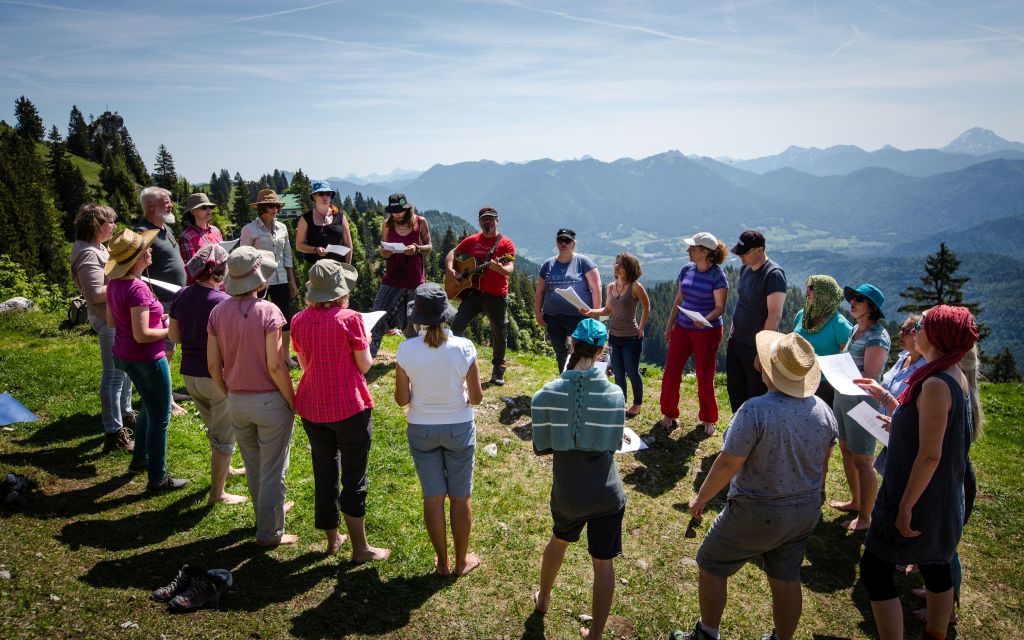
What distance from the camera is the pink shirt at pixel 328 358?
176 inches

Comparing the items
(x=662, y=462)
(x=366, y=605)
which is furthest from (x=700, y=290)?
(x=366, y=605)

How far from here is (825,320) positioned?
6.38 metres

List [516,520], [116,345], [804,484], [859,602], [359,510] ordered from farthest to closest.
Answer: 1. [516,520]
2. [116,345]
3. [859,602]
4. [359,510]
5. [804,484]

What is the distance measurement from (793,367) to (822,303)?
3.27m

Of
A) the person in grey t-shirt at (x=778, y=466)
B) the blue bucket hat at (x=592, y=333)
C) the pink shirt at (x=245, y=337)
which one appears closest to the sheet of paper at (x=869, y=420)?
the person in grey t-shirt at (x=778, y=466)

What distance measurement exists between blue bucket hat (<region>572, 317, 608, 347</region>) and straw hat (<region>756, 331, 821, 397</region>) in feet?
3.66

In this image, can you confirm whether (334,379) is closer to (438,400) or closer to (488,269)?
(438,400)

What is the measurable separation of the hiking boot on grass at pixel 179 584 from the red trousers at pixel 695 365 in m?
5.95

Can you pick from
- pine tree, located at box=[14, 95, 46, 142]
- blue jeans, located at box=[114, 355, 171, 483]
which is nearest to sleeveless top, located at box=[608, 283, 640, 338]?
blue jeans, located at box=[114, 355, 171, 483]

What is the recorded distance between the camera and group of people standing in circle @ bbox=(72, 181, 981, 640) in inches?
148

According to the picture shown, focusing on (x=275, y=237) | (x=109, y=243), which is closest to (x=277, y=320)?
(x=109, y=243)

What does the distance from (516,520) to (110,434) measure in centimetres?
492

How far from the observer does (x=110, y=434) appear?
664cm

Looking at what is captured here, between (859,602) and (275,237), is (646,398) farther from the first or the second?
(275,237)
